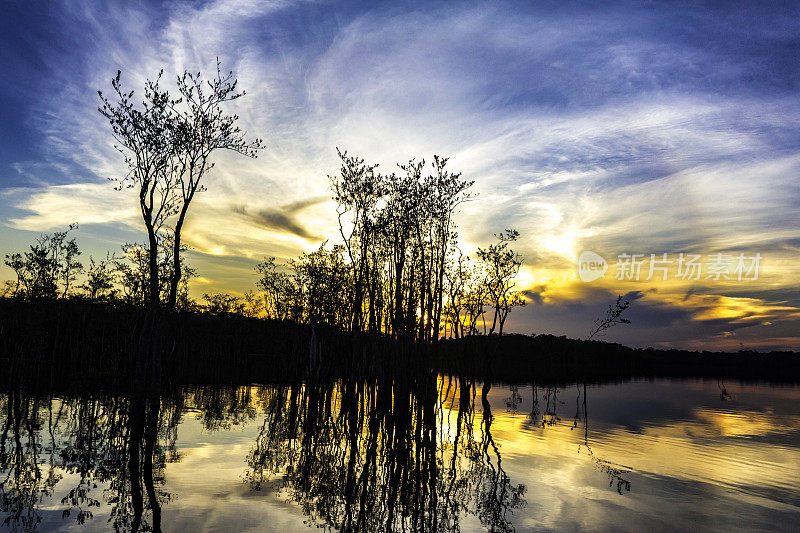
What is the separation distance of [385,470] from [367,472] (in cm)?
63

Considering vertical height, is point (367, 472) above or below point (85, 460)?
below

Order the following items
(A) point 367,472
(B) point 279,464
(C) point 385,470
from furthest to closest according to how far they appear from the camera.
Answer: (C) point 385,470 → (B) point 279,464 → (A) point 367,472

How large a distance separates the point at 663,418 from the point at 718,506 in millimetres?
22751

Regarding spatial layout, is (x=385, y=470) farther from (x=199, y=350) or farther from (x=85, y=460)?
(x=199, y=350)

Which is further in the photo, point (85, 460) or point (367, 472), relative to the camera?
point (367, 472)

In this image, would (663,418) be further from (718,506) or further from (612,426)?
(718,506)

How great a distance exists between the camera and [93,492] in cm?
1094

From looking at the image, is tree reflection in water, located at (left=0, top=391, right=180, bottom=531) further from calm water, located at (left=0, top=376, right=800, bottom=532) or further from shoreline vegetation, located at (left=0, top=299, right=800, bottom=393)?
shoreline vegetation, located at (left=0, top=299, right=800, bottom=393)

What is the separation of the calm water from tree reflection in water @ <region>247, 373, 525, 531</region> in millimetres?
67

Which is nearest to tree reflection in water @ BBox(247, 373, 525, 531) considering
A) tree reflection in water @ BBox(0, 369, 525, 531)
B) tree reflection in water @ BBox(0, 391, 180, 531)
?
tree reflection in water @ BBox(0, 369, 525, 531)

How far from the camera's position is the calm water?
1022cm

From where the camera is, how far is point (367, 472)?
46.7ft

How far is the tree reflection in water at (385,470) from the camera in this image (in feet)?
35.1

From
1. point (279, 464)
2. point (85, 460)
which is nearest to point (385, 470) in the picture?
point (279, 464)
